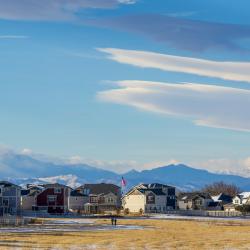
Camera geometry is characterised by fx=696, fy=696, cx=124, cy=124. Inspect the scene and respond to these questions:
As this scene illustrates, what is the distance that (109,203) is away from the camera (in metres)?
196

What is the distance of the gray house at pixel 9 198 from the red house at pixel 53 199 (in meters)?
15.9

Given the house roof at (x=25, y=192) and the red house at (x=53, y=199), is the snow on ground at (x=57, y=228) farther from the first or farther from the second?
the house roof at (x=25, y=192)

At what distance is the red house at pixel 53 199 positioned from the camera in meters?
159

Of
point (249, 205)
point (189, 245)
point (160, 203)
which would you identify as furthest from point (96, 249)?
point (160, 203)

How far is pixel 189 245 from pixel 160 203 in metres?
137

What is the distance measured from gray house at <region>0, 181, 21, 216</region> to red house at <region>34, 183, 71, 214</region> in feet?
52.1

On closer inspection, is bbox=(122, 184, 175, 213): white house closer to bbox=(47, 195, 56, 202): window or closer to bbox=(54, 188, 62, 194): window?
bbox=(54, 188, 62, 194): window

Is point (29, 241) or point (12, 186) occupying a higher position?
point (12, 186)

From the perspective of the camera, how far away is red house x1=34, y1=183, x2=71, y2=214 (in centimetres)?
15925

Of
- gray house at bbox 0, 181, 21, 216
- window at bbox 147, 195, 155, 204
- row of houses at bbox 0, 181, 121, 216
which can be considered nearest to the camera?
gray house at bbox 0, 181, 21, 216

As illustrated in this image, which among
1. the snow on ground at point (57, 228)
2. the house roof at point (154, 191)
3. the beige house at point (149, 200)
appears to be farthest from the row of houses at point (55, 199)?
the snow on ground at point (57, 228)

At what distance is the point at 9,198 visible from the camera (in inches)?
5600

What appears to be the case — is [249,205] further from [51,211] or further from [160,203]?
[51,211]

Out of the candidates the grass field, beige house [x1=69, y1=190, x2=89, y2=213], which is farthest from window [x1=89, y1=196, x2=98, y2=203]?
the grass field
